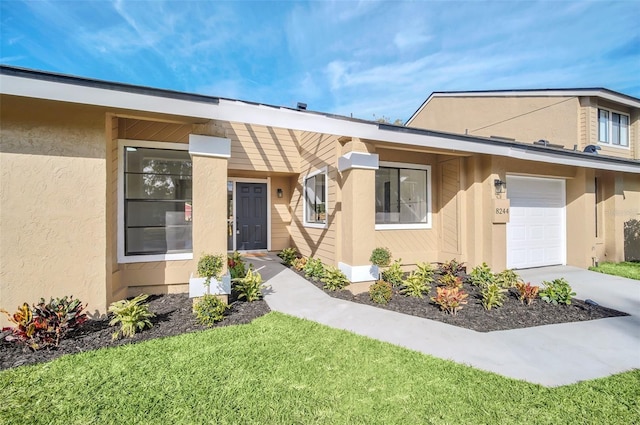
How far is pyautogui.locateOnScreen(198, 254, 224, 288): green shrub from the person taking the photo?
4230mm

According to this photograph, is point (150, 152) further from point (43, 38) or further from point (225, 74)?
point (225, 74)

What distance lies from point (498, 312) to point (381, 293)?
1854 millimetres

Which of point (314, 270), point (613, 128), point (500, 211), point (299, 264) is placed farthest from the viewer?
point (613, 128)

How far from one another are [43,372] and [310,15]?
9.15 meters

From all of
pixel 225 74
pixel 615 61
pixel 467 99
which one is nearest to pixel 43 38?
pixel 225 74

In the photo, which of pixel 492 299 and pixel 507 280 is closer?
pixel 492 299

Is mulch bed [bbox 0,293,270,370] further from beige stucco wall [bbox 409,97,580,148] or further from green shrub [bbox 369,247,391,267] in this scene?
beige stucco wall [bbox 409,97,580,148]

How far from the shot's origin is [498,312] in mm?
4598

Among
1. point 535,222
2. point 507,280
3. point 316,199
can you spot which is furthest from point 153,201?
point 535,222

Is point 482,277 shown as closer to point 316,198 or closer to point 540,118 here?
point 316,198

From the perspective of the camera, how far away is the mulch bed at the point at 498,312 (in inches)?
166

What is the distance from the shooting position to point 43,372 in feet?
9.16

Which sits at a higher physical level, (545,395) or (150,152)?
(150,152)

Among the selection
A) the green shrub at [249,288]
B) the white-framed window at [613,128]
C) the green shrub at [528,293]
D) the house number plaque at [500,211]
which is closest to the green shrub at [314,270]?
the green shrub at [249,288]
